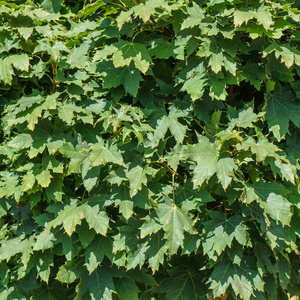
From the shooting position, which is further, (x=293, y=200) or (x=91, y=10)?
(x=91, y=10)

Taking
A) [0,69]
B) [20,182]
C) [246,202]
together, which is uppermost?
[0,69]

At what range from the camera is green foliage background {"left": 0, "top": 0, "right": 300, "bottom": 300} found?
6.77 ft

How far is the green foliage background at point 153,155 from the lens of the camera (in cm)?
206

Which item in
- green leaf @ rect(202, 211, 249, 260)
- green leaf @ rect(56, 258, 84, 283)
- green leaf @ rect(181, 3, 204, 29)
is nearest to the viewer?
green leaf @ rect(202, 211, 249, 260)

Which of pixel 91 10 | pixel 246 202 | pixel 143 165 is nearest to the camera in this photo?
pixel 246 202

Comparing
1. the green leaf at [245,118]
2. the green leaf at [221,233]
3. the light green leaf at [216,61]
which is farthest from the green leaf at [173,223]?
the light green leaf at [216,61]

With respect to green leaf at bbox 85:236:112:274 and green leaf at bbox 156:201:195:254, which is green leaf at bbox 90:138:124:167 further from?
green leaf at bbox 85:236:112:274

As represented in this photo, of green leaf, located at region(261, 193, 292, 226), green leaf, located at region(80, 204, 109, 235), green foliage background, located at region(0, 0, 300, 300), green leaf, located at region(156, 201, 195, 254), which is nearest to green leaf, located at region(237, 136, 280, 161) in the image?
green foliage background, located at region(0, 0, 300, 300)

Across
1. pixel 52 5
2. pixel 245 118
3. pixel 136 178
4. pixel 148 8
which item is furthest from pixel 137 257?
pixel 52 5

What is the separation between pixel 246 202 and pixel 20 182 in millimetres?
1533

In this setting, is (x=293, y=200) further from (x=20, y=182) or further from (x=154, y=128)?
(x=20, y=182)

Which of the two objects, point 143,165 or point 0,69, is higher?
point 0,69

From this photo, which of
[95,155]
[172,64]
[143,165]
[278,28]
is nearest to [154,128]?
[143,165]

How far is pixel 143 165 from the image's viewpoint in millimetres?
2146
